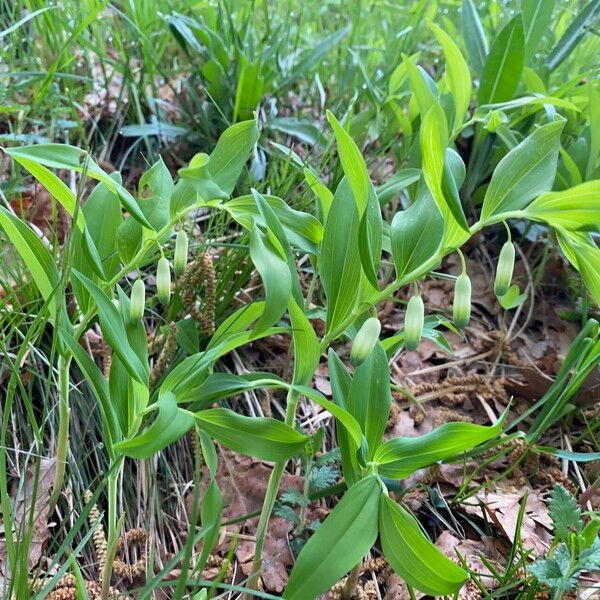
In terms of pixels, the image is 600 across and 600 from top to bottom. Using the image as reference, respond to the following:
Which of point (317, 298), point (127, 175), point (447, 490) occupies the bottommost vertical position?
point (447, 490)

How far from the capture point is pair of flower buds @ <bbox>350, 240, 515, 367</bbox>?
103 centimetres

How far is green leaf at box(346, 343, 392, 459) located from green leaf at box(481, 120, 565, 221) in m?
0.32

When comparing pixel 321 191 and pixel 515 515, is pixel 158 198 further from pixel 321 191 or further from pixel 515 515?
pixel 515 515

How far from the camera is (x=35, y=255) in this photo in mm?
1165

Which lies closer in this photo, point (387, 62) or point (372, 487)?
point (372, 487)

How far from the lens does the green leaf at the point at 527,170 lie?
1.07m

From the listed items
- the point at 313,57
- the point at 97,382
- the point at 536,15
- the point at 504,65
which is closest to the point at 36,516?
the point at 97,382

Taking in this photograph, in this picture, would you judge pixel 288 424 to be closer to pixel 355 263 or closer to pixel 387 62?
pixel 355 263

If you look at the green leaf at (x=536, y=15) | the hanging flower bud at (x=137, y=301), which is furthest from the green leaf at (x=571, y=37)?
the hanging flower bud at (x=137, y=301)

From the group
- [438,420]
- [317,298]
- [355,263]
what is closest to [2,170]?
[317,298]

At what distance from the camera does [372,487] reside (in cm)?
103

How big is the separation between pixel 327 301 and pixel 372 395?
19 cm

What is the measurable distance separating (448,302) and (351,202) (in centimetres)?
104

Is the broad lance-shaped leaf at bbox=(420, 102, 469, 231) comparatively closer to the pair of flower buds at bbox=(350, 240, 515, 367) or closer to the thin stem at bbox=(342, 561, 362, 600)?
the pair of flower buds at bbox=(350, 240, 515, 367)
